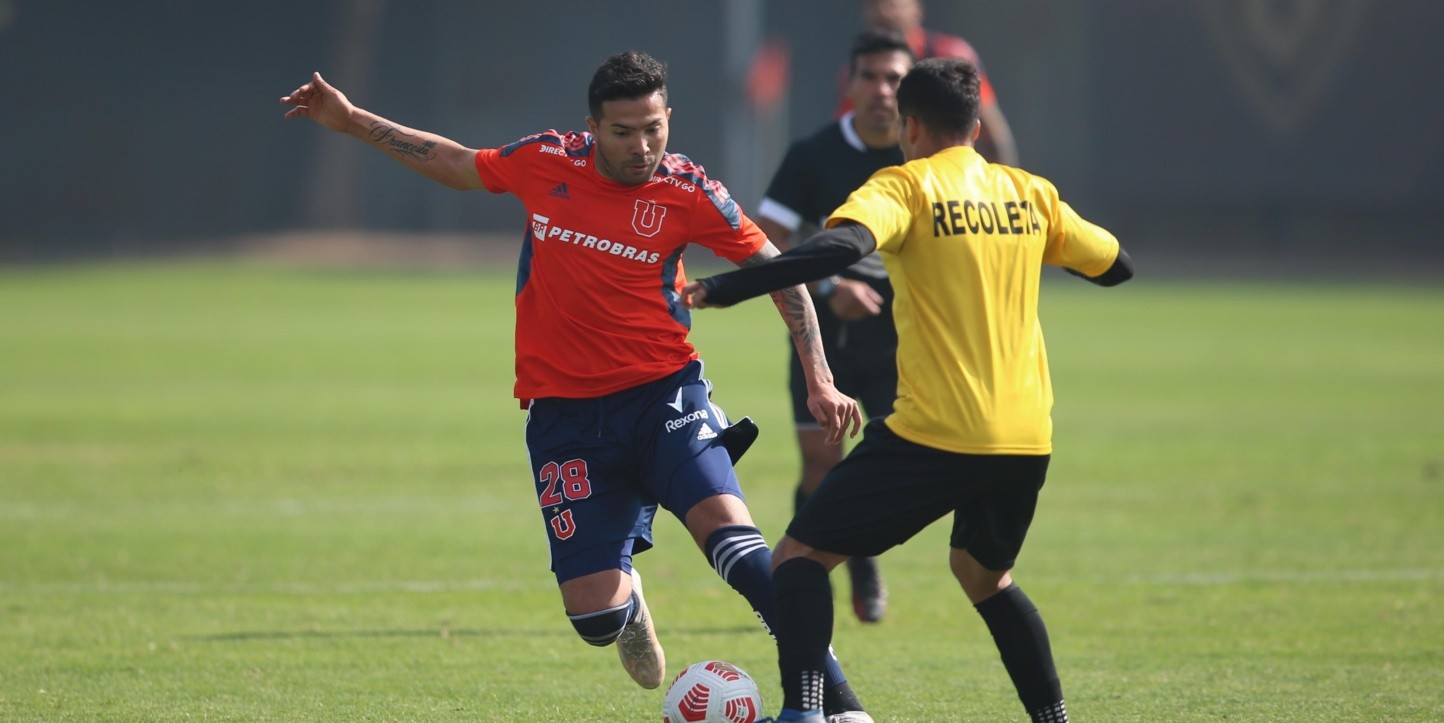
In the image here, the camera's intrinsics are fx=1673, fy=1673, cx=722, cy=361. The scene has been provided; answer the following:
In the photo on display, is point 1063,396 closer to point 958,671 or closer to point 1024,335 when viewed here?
point 958,671

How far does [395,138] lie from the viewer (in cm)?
603

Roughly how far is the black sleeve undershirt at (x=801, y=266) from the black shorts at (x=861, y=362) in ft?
11.1

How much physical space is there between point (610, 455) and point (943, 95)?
1.70m

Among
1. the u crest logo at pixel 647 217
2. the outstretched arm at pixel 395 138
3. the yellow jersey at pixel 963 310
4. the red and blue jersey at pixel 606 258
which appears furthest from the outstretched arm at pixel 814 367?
the outstretched arm at pixel 395 138

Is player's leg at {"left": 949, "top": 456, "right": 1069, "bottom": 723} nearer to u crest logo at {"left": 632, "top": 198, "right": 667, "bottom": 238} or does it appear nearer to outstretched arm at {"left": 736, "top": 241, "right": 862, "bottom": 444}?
outstretched arm at {"left": 736, "top": 241, "right": 862, "bottom": 444}

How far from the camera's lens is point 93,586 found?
830 cm

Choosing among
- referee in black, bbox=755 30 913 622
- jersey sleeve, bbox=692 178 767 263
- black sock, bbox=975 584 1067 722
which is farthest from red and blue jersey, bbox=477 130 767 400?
referee in black, bbox=755 30 913 622

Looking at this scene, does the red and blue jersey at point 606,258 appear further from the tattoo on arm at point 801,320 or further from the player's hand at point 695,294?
the player's hand at point 695,294

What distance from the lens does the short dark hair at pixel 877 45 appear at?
7.75m

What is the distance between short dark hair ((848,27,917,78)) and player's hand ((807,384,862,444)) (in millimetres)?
2786

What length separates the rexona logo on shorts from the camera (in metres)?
5.68

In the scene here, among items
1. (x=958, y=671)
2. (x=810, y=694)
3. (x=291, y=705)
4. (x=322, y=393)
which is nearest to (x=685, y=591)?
(x=958, y=671)

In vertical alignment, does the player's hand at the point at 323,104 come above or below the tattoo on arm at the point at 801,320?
above

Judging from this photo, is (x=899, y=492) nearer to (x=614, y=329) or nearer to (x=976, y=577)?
(x=976, y=577)
